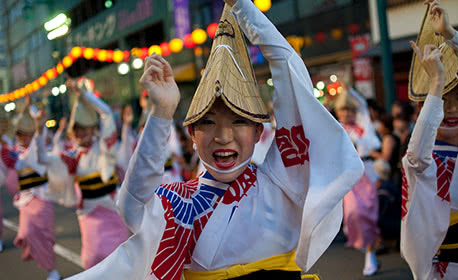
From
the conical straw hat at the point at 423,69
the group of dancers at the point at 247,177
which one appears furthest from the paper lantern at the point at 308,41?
the group of dancers at the point at 247,177

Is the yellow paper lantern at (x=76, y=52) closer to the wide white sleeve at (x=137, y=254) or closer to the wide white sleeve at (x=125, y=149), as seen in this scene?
the wide white sleeve at (x=125, y=149)

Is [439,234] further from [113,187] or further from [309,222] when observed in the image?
[113,187]

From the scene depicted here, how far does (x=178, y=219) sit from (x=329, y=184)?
65cm

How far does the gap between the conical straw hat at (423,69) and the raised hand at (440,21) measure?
4.6 inches

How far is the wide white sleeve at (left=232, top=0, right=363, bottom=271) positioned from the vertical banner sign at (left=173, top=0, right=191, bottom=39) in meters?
18.0

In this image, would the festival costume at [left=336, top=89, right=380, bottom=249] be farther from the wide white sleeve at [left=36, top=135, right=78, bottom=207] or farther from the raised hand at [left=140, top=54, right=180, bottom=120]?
the raised hand at [left=140, top=54, right=180, bottom=120]

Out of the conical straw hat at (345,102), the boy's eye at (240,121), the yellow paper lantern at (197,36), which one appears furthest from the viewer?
the yellow paper lantern at (197,36)

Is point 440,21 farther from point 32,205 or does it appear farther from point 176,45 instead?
point 176,45

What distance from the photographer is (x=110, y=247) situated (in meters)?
5.51

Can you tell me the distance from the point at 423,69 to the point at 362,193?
350 centimetres

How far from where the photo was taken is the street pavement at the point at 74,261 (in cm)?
326

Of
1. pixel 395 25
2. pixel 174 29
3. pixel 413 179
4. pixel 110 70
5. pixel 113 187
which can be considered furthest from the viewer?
pixel 110 70

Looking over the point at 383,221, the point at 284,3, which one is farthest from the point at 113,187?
the point at 284,3

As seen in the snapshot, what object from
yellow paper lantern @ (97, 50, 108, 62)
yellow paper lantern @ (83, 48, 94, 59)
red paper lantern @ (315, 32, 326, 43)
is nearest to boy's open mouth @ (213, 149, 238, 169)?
yellow paper lantern @ (97, 50, 108, 62)
